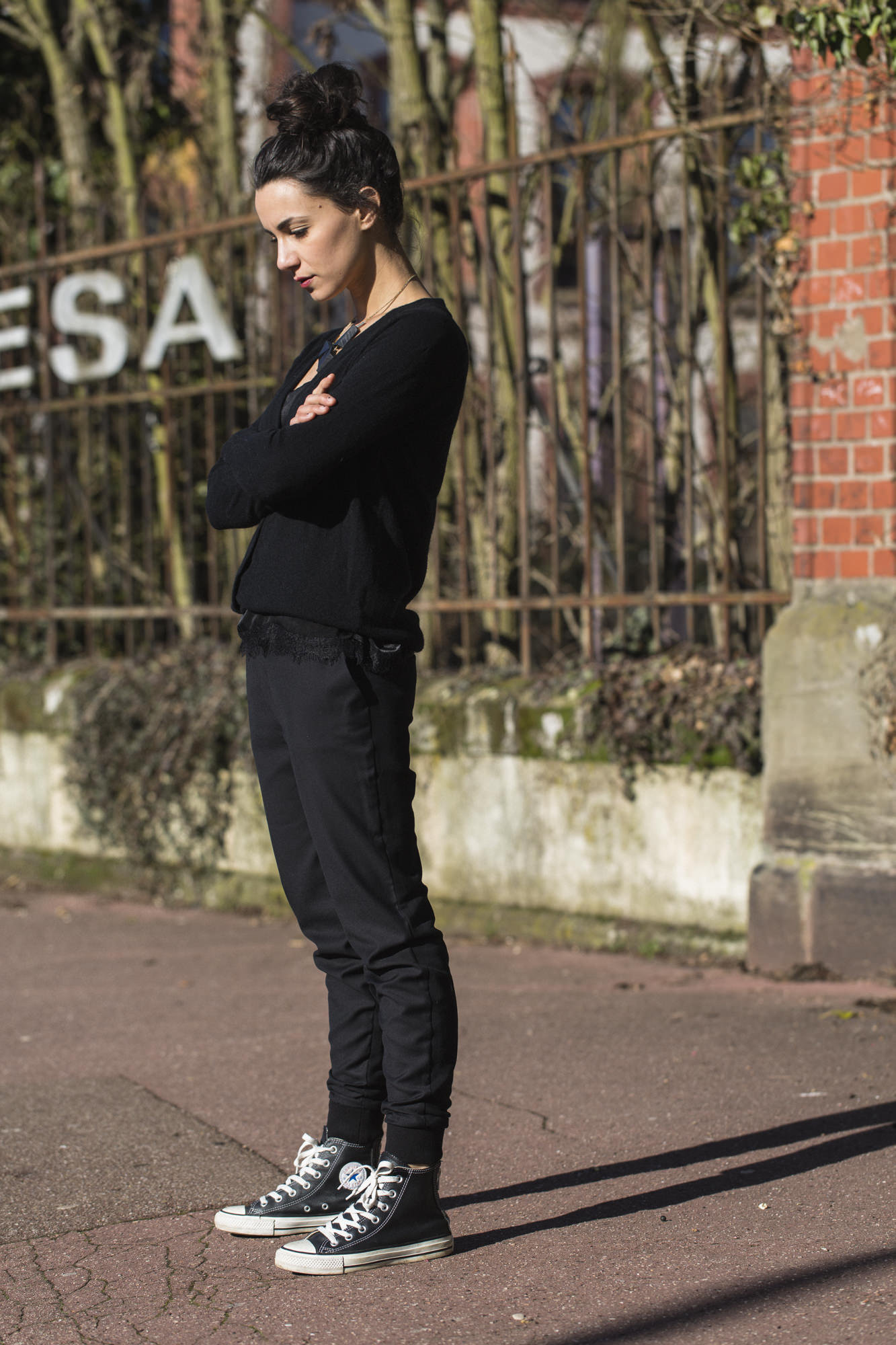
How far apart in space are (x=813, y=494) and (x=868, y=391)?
35 cm

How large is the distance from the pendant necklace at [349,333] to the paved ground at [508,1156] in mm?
1582

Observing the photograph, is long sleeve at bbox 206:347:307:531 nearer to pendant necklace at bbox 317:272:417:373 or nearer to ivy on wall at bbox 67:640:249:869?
pendant necklace at bbox 317:272:417:373

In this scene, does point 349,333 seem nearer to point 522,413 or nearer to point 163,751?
A: point 522,413

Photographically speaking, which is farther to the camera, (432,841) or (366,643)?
(432,841)

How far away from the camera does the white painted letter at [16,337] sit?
7.84 meters

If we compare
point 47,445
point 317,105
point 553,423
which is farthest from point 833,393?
point 47,445

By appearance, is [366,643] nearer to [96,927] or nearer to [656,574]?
[656,574]

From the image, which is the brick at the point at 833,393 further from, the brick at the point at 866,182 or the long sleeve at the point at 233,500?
the long sleeve at the point at 233,500

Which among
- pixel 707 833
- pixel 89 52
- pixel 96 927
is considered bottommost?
pixel 96 927

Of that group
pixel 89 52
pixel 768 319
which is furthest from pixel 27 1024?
pixel 89 52

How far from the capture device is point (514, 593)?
6.58 metres

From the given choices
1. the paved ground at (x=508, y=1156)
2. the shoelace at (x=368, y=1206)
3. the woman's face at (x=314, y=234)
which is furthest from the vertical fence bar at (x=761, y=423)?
the shoelace at (x=368, y=1206)

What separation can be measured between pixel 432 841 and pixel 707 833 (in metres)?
1.17

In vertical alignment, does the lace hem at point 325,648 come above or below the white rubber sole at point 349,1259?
above
